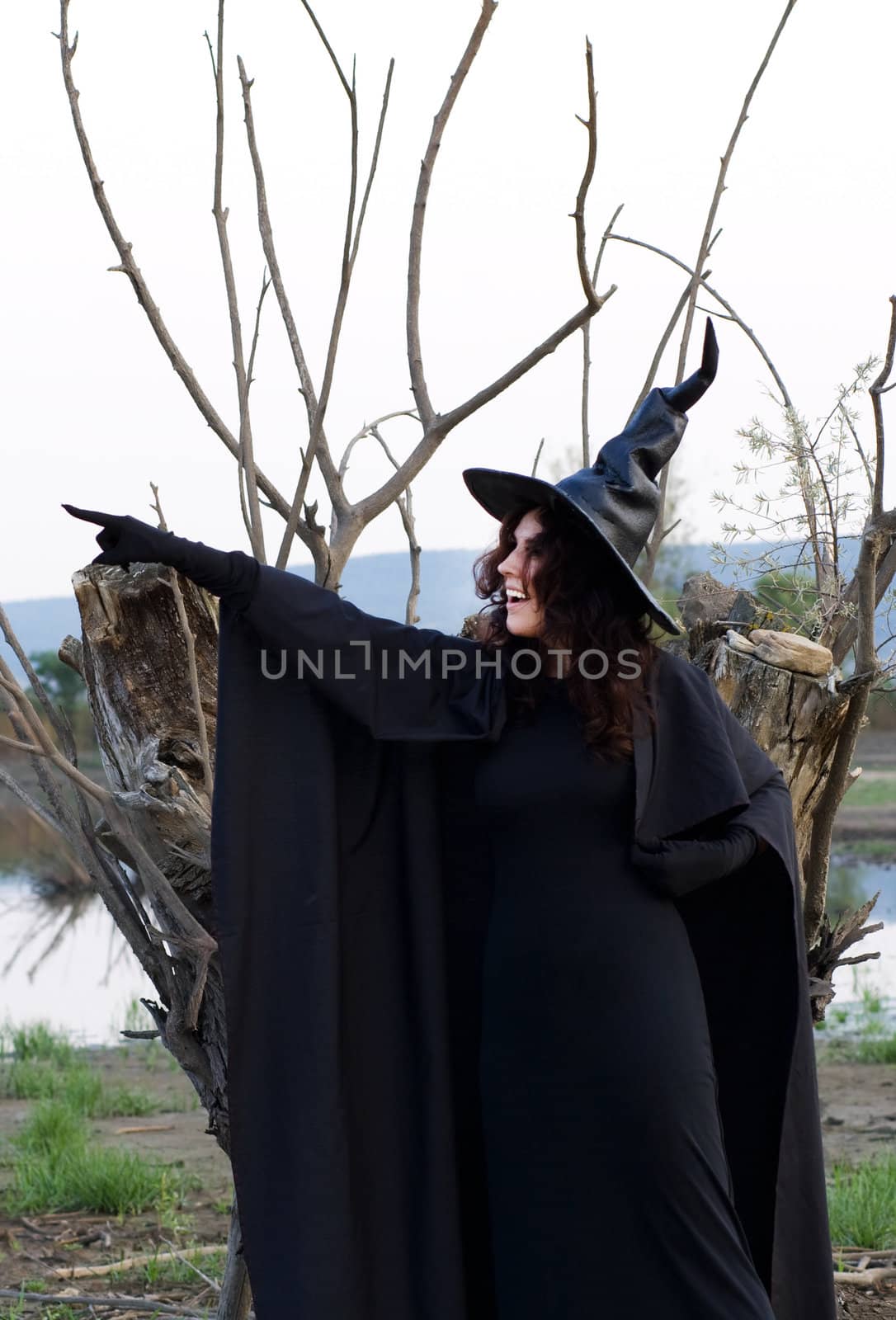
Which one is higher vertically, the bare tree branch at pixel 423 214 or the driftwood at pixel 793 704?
the bare tree branch at pixel 423 214

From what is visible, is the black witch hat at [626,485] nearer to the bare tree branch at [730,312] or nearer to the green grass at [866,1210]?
the bare tree branch at [730,312]

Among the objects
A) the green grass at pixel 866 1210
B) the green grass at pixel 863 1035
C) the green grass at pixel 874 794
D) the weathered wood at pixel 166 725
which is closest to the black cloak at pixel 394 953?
the weathered wood at pixel 166 725

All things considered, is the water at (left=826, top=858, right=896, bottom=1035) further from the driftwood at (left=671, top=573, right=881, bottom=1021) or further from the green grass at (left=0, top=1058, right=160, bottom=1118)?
the green grass at (left=0, top=1058, right=160, bottom=1118)

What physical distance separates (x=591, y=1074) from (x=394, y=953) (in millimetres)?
469

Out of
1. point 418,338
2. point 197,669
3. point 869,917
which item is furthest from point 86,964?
point 418,338

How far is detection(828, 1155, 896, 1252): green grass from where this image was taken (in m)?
3.89

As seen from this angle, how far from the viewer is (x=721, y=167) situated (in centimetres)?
301

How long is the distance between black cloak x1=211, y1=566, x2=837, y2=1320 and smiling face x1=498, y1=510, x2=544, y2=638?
0.11 metres

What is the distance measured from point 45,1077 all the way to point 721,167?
16.2ft

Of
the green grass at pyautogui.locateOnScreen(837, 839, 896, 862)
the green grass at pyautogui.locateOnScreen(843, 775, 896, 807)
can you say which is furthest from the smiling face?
the green grass at pyautogui.locateOnScreen(843, 775, 896, 807)

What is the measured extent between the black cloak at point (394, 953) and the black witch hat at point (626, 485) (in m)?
0.24

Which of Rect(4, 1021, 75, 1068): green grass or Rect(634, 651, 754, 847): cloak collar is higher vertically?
Rect(634, 651, 754, 847): cloak collar

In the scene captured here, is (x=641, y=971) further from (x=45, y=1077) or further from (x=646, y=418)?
(x=45, y=1077)

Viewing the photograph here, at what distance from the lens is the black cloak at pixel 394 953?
7.92 ft
